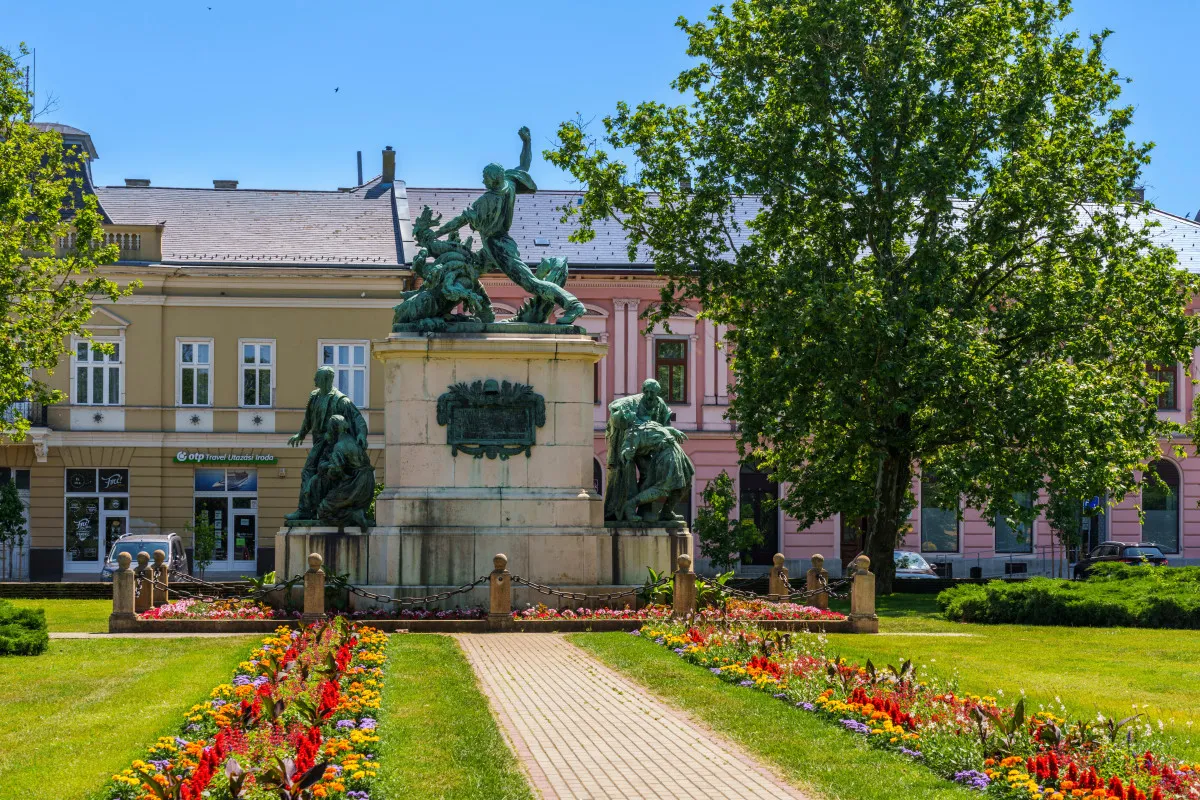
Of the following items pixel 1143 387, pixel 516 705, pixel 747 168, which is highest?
pixel 747 168

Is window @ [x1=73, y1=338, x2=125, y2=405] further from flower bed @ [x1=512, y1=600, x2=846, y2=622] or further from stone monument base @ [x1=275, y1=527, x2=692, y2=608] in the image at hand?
flower bed @ [x1=512, y1=600, x2=846, y2=622]

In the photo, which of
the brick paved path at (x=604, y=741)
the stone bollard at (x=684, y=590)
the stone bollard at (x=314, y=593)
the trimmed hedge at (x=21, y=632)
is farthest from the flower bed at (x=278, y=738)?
the stone bollard at (x=684, y=590)

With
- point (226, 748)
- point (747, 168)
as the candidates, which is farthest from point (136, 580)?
point (747, 168)

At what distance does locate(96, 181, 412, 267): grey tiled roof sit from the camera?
49750 mm

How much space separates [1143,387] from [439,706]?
964 inches

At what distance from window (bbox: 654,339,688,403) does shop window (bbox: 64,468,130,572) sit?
16.3m

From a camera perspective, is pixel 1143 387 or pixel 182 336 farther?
pixel 182 336

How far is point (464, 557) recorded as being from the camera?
22438 millimetres

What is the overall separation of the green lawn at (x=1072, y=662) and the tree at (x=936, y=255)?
7.92 meters

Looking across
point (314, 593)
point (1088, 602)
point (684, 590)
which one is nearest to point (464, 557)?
point (314, 593)

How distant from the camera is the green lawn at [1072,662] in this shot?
46.5 ft

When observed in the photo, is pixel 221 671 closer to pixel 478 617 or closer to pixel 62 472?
pixel 478 617

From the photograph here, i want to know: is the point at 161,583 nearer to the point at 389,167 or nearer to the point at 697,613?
the point at 697,613

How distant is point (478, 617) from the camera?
21.7 meters
